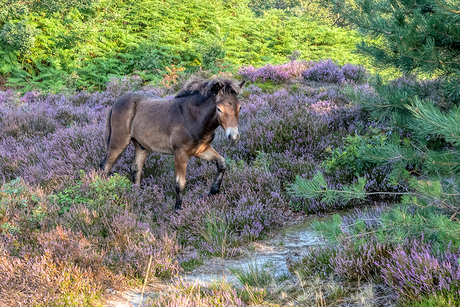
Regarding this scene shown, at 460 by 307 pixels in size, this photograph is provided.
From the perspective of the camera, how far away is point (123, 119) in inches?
219

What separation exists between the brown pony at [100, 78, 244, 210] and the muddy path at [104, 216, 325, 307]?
1.25 meters

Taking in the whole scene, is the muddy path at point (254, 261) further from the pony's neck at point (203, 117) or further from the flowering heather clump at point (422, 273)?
the pony's neck at point (203, 117)

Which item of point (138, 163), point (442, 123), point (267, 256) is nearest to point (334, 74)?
point (138, 163)

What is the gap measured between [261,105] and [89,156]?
4.09 metres

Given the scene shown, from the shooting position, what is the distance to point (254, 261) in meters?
3.74

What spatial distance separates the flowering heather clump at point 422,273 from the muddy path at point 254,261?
1094 millimetres

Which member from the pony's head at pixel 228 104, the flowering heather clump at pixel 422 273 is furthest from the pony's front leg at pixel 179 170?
the flowering heather clump at pixel 422 273

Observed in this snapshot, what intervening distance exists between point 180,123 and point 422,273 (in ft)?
11.3

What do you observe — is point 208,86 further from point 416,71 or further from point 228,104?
point 416,71

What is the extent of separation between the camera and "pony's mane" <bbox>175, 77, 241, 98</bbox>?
13.9 ft

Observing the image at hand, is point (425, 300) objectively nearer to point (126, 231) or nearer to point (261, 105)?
point (126, 231)

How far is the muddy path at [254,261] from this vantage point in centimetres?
313

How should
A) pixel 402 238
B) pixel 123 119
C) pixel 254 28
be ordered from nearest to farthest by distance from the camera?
pixel 402 238 → pixel 123 119 → pixel 254 28

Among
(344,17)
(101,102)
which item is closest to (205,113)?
(344,17)
